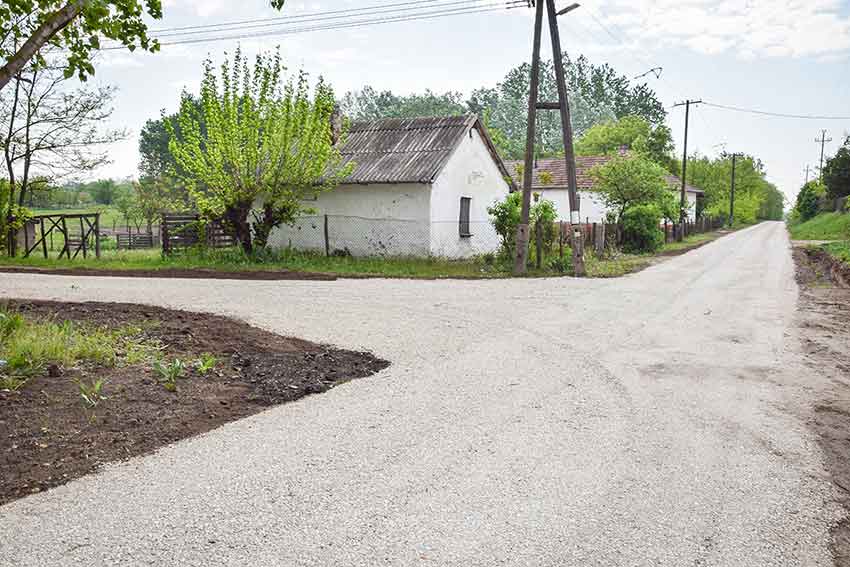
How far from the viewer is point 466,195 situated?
24969 millimetres

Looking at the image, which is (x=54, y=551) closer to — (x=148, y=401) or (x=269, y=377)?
(x=148, y=401)

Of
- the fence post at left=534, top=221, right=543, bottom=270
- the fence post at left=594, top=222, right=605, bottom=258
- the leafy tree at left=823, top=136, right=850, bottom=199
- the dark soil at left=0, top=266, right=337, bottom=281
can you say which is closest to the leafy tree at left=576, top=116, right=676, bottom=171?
the leafy tree at left=823, top=136, right=850, bottom=199

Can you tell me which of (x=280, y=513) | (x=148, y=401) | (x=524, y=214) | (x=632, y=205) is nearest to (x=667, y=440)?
(x=280, y=513)

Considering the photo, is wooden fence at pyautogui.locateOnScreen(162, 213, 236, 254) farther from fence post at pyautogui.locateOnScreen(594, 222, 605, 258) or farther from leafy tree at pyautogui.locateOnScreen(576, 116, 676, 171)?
leafy tree at pyautogui.locateOnScreen(576, 116, 676, 171)

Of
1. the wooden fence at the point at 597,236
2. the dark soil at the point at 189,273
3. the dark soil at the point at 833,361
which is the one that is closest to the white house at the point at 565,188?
the wooden fence at the point at 597,236

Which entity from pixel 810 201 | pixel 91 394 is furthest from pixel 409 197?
pixel 810 201

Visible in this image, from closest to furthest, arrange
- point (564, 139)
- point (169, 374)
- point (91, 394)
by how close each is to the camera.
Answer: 1. point (91, 394)
2. point (169, 374)
3. point (564, 139)

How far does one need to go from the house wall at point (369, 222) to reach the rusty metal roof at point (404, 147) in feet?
1.41

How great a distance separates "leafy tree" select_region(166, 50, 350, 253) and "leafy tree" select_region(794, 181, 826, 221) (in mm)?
57494

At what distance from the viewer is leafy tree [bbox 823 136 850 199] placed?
167ft

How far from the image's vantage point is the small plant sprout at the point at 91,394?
5.44 metres

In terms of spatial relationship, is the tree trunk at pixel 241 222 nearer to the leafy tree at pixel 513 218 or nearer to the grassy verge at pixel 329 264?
the grassy verge at pixel 329 264

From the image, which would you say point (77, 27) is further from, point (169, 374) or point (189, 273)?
point (189, 273)

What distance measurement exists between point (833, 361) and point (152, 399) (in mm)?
7317
